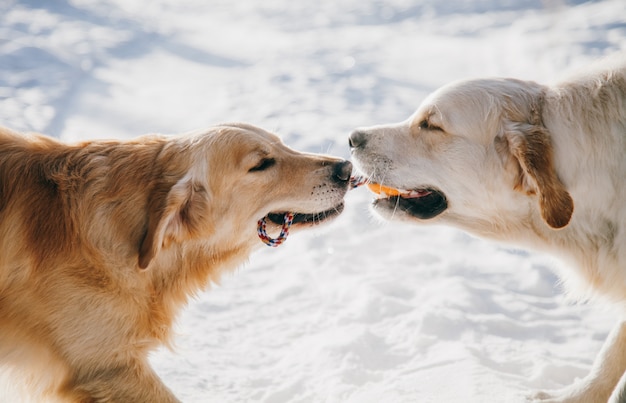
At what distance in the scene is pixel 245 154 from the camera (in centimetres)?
344

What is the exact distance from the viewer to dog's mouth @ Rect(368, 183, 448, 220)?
3.51 m

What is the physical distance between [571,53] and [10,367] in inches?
365

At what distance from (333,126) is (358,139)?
15.1ft

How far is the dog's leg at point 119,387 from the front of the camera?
2924 mm

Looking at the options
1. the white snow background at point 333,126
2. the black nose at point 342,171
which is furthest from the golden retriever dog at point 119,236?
the white snow background at point 333,126

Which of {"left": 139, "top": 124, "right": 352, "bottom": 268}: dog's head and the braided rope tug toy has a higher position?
{"left": 139, "top": 124, "right": 352, "bottom": 268}: dog's head

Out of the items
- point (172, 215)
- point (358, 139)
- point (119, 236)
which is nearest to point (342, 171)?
point (358, 139)

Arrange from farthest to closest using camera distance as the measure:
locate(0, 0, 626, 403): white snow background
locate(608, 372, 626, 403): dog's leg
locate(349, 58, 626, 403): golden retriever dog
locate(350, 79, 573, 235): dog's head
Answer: locate(0, 0, 626, 403): white snow background
locate(350, 79, 573, 235): dog's head
locate(349, 58, 626, 403): golden retriever dog
locate(608, 372, 626, 403): dog's leg

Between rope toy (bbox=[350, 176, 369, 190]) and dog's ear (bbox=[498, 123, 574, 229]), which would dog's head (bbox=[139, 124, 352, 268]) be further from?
dog's ear (bbox=[498, 123, 574, 229])

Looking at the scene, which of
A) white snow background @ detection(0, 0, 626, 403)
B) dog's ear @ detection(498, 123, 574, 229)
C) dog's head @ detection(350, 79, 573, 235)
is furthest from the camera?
white snow background @ detection(0, 0, 626, 403)

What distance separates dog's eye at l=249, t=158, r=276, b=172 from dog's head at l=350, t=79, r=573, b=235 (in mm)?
511

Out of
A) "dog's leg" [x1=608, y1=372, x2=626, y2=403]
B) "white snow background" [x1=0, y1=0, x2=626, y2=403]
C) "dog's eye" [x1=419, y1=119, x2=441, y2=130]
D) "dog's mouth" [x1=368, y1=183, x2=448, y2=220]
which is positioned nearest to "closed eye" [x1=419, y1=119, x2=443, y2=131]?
"dog's eye" [x1=419, y1=119, x2=441, y2=130]

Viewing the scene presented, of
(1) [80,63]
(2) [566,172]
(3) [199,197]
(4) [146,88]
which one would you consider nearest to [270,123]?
(4) [146,88]

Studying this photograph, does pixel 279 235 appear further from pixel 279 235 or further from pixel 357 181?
pixel 357 181
